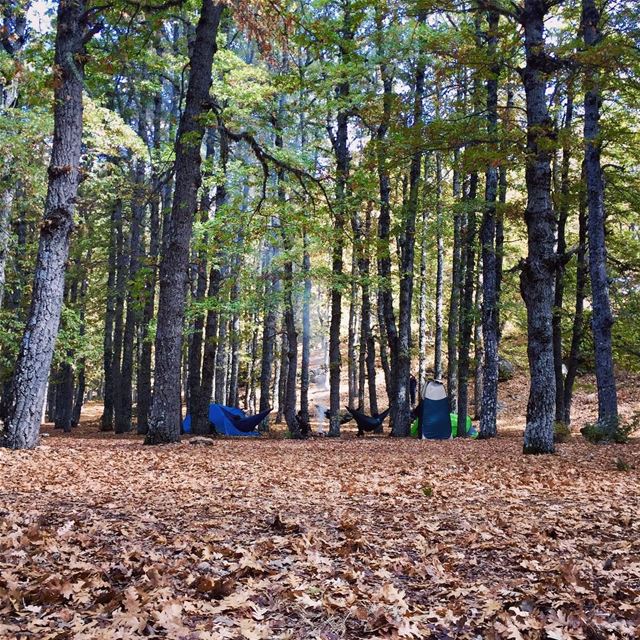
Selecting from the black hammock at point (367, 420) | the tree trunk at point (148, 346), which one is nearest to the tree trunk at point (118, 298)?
the tree trunk at point (148, 346)

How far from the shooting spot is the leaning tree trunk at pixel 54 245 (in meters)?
7.33

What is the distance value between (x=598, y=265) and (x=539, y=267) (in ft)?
11.0

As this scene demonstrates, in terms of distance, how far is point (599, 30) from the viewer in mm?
9516

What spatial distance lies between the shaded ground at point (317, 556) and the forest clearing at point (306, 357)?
0.7 inches

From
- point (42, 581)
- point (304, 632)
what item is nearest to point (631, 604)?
point (304, 632)

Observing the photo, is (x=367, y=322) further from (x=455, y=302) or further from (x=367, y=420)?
(x=367, y=420)

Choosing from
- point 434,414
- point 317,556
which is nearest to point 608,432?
point 434,414

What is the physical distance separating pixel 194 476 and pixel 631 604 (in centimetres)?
426

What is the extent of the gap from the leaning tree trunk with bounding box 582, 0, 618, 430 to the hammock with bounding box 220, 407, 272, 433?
25.9ft

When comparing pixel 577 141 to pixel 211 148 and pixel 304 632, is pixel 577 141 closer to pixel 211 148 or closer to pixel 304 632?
pixel 304 632

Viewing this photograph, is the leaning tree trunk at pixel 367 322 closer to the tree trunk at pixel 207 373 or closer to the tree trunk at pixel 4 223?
the tree trunk at pixel 207 373

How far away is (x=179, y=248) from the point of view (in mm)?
8719

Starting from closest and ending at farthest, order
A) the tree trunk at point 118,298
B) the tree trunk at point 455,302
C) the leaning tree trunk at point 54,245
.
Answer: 1. the leaning tree trunk at point 54,245
2. the tree trunk at point 455,302
3. the tree trunk at point 118,298

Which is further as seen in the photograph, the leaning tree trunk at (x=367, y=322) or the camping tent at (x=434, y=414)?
the leaning tree trunk at (x=367, y=322)
